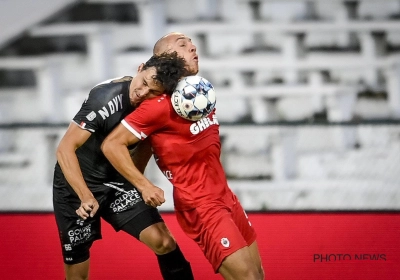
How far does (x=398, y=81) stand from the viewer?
705 cm

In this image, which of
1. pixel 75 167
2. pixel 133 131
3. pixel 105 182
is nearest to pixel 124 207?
pixel 105 182

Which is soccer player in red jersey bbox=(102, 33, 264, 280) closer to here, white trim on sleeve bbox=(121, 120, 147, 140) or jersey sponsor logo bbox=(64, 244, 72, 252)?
white trim on sleeve bbox=(121, 120, 147, 140)

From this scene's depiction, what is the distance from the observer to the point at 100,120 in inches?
132

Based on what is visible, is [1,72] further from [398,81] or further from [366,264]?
[366,264]

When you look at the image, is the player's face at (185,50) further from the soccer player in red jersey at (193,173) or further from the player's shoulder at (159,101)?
the player's shoulder at (159,101)

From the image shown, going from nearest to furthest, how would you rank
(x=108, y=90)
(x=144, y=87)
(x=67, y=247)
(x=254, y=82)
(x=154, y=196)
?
(x=154, y=196) < (x=144, y=87) < (x=108, y=90) < (x=67, y=247) < (x=254, y=82)

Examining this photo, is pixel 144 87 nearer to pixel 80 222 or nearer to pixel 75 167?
pixel 75 167

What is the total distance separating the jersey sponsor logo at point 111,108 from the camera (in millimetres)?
3348

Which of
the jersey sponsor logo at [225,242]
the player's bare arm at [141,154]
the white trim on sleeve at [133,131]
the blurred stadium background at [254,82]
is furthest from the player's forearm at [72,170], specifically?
the blurred stadium background at [254,82]

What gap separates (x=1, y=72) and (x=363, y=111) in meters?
3.85

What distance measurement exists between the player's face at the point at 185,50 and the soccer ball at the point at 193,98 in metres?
0.17

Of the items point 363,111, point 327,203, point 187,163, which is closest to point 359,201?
point 327,203

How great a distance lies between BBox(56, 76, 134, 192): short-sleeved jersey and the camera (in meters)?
3.34

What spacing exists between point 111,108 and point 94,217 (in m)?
0.54
